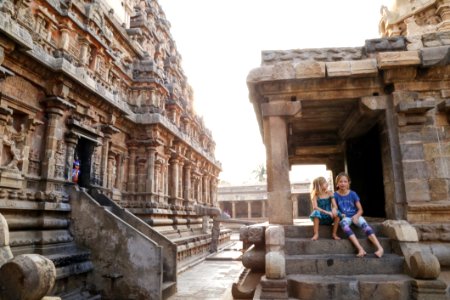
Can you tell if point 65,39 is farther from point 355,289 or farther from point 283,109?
point 355,289

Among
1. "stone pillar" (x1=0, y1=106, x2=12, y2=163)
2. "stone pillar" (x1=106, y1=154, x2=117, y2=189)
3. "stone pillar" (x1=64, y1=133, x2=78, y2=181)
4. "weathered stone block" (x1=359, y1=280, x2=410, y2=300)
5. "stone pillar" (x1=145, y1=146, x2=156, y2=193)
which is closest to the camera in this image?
"weathered stone block" (x1=359, y1=280, x2=410, y2=300)

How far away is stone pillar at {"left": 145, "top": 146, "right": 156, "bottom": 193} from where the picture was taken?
12.8 metres

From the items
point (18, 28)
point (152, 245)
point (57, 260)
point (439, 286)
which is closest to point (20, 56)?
point (18, 28)

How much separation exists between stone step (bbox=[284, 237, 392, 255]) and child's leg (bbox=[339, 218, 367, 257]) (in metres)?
0.14

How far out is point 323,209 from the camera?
14.8 ft

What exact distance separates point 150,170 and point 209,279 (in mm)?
5301

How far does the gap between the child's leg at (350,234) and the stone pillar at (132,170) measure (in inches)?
404

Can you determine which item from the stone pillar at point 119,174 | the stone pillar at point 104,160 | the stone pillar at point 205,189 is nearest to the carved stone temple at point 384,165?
→ the stone pillar at point 104,160

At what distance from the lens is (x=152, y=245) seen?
7426 millimetres

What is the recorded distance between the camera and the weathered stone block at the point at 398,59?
457 centimetres

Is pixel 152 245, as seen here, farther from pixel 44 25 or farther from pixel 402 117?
pixel 44 25

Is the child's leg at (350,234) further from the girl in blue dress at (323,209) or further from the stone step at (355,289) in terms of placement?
the stone step at (355,289)

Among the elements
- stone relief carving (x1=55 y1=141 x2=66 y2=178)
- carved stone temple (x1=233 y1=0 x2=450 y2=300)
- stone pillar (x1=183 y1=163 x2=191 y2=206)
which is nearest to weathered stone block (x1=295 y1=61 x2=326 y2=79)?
carved stone temple (x1=233 y1=0 x2=450 y2=300)

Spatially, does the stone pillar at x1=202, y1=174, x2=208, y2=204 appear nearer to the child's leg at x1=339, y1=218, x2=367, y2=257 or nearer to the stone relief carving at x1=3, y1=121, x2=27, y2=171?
the stone relief carving at x1=3, y1=121, x2=27, y2=171
